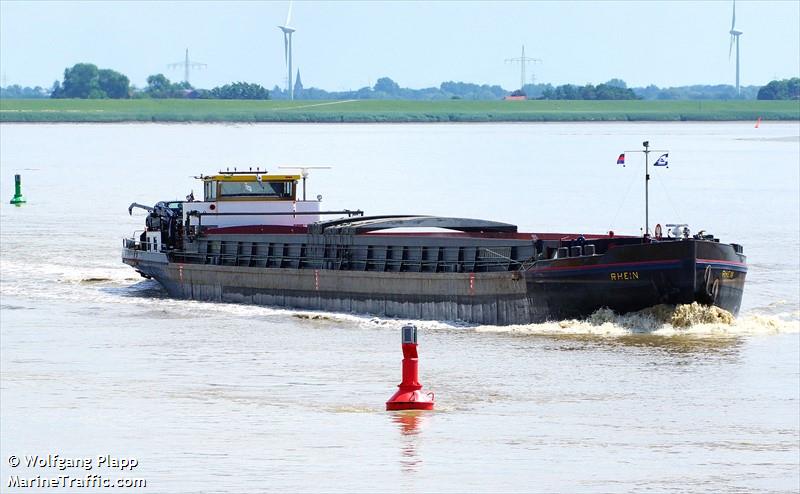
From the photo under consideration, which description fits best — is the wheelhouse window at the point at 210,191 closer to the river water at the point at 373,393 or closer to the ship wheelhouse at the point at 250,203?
the ship wheelhouse at the point at 250,203

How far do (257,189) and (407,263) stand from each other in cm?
984

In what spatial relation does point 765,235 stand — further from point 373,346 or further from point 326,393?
point 326,393

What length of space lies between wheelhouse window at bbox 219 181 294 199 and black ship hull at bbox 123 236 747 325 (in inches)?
105

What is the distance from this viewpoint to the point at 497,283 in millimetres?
44031

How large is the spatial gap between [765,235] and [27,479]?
188 ft

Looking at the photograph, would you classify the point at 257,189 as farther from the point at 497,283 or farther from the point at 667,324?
the point at 667,324

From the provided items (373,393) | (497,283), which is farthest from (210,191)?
(373,393)

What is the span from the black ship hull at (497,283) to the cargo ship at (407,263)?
4 centimetres

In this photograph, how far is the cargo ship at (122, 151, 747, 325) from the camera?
4156 centimetres

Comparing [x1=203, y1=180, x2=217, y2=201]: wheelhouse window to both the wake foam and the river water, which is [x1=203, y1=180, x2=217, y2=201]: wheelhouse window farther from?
the wake foam

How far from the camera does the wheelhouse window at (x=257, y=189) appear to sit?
55125 mm

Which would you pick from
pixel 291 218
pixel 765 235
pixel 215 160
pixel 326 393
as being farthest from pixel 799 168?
pixel 326 393

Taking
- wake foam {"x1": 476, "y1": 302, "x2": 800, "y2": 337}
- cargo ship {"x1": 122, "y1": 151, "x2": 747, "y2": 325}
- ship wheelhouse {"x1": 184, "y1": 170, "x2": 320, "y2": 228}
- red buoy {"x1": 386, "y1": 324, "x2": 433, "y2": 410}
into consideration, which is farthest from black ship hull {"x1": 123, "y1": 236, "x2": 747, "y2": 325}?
red buoy {"x1": 386, "y1": 324, "x2": 433, "y2": 410}

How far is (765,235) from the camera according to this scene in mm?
75438
